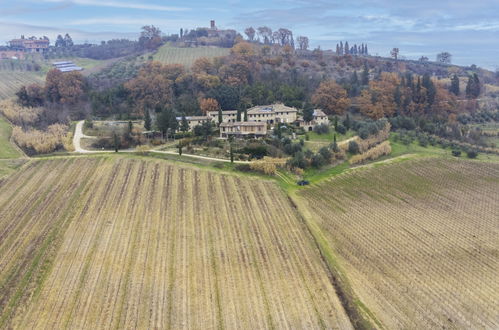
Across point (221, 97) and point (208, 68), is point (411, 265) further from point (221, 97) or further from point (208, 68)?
point (208, 68)

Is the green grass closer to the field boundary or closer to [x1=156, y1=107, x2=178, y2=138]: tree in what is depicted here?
[x1=156, y1=107, x2=178, y2=138]: tree

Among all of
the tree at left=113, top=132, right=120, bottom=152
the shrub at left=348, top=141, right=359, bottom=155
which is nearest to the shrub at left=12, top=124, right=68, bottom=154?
the tree at left=113, top=132, right=120, bottom=152

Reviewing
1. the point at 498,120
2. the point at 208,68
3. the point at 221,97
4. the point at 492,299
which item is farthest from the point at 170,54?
the point at 492,299

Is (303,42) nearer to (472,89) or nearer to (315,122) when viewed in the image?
(472,89)

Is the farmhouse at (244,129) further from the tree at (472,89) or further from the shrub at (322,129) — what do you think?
the tree at (472,89)

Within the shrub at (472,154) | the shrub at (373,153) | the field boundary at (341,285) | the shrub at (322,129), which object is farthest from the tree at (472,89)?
the field boundary at (341,285)

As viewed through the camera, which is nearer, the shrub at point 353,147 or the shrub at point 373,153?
the shrub at point 373,153
